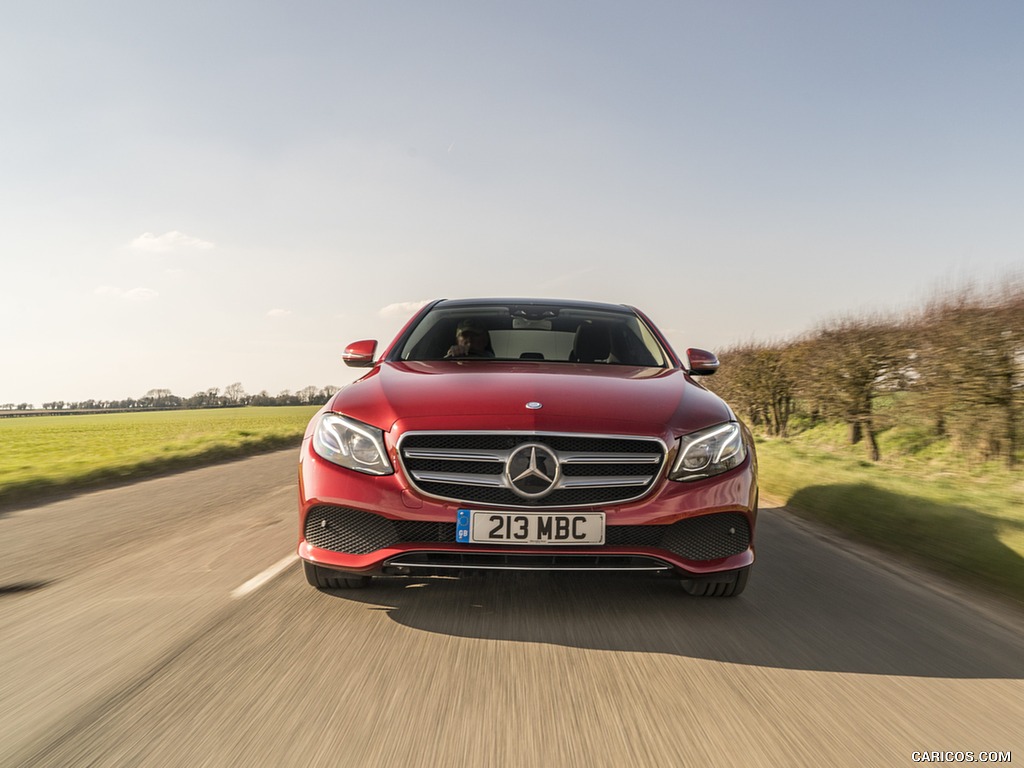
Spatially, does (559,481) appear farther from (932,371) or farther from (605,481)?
(932,371)

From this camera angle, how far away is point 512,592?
12.5ft

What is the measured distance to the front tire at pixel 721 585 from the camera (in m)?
3.50

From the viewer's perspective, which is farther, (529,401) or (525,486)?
(529,401)

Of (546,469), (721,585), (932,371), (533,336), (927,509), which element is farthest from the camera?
(932,371)

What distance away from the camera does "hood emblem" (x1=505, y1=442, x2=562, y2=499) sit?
3301mm

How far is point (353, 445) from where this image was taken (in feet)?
11.4

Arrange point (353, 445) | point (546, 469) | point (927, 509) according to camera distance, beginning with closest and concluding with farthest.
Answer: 1. point (546, 469)
2. point (353, 445)
3. point (927, 509)

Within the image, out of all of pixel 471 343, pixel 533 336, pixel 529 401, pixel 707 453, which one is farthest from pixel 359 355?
pixel 707 453

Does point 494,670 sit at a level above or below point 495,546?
below

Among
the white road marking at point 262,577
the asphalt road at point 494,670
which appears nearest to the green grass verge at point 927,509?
the asphalt road at point 494,670

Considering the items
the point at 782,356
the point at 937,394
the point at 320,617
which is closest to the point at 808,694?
the point at 320,617

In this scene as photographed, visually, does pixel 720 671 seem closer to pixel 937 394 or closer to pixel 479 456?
pixel 479 456

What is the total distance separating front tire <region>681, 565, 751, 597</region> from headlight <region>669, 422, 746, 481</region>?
18.9 inches

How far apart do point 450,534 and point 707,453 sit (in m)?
1.21
